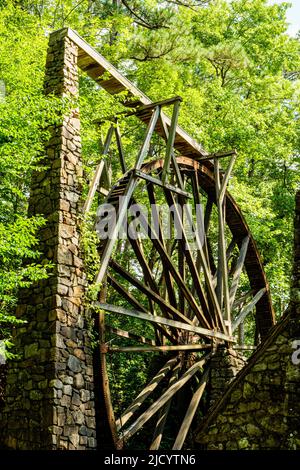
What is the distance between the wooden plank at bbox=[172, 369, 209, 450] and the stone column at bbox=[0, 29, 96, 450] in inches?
96.3

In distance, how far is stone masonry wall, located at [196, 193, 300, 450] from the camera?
5.39 m

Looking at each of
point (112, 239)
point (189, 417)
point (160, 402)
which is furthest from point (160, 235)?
point (189, 417)

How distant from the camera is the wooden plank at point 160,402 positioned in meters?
8.26

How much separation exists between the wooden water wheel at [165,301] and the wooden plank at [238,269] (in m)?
0.03

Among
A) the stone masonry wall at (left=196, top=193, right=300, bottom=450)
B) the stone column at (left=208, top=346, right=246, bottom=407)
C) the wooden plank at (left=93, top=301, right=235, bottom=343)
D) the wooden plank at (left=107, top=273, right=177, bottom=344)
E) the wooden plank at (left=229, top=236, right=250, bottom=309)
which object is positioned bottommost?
the stone masonry wall at (left=196, top=193, right=300, bottom=450)

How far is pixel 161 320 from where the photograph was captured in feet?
28.8

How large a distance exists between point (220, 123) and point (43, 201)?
9231 millimetres

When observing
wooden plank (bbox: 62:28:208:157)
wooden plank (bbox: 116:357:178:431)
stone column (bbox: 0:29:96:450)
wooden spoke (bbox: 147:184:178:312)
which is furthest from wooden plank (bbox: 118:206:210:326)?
wooden plank (bbox: 62:28:208:157)

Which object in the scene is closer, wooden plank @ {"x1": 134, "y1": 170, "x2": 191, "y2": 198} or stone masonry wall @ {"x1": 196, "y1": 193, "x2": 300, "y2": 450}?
stone masonry wall @ {"x1": 196, "y1": 193, "x2": 300, "y2": 450}

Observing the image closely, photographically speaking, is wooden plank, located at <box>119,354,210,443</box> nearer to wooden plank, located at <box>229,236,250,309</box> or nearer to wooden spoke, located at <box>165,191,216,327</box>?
wooden spoke, located at <box>165,191,216,327</box>

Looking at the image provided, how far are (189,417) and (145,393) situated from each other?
82 cm

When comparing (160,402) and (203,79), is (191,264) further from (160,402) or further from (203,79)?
(203,79)
